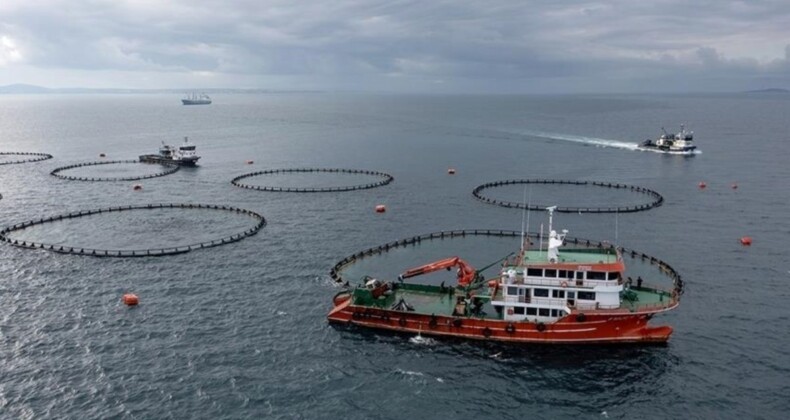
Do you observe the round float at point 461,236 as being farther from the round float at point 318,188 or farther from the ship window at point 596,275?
the round float at point 318,188

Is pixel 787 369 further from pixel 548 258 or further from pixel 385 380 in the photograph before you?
pixel 385 380

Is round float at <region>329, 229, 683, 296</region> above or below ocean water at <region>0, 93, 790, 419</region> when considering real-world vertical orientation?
above

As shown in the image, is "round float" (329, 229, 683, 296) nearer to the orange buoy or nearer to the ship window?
the ship window

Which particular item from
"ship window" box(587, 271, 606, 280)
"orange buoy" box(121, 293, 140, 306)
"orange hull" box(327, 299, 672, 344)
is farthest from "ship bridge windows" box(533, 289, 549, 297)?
"orange buoy" box(121, 293, 140, 306)

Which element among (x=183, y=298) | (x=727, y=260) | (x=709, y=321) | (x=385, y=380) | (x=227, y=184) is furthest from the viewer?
(x=227, y=184)

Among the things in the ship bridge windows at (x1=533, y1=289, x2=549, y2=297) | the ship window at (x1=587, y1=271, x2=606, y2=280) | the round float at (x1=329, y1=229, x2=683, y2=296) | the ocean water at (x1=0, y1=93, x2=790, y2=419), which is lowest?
the ocean water at (x1=0, y1=93, x2=790, y2=419)

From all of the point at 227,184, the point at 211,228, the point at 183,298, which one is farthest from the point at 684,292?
the point at 227,184
